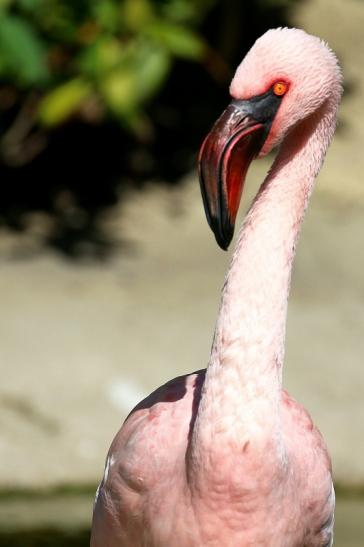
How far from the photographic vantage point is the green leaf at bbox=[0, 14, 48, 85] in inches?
280

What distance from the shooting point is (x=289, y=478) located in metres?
3.25

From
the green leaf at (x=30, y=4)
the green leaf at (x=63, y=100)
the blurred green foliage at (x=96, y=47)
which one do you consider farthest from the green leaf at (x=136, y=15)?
the green leaf at (x=30, y=4)

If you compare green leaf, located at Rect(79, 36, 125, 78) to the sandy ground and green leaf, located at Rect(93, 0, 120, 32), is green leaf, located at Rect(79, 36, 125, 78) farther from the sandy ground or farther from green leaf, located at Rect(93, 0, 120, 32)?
the sandy ground

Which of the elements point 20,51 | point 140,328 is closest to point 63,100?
point 20,51

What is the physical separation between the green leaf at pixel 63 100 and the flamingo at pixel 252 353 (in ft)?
14.7

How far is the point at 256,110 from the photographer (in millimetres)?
2988

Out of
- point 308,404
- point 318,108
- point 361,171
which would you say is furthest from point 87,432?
point 361,171

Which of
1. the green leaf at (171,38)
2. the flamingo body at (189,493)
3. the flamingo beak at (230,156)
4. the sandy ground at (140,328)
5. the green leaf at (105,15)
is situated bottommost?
the flamingo body at (189,493)

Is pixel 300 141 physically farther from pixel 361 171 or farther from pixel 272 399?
pixel 361 171

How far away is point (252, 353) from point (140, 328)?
145 inches

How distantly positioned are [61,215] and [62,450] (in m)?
3.12

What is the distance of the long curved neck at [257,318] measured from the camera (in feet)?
10.3

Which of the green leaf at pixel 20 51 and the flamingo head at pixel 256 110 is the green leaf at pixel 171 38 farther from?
the flamingo head at pixel 256 110

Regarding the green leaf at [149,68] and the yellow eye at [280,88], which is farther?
the green leaf at [149,68]
